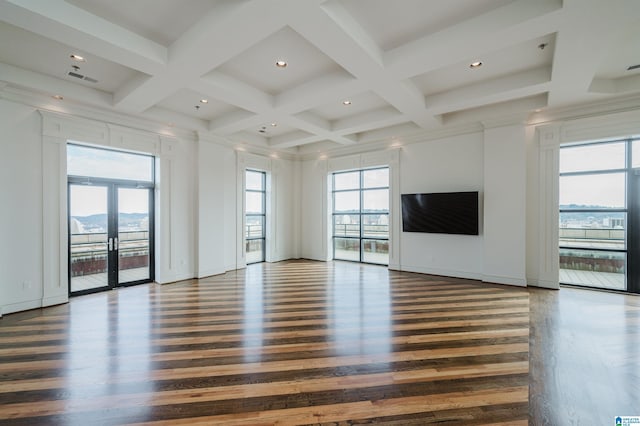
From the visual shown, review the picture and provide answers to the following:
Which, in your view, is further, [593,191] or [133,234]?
[133,234]

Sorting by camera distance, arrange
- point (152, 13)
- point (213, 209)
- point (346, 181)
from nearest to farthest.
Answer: point (152, 13) < point (213, 209) < point (346, 181)

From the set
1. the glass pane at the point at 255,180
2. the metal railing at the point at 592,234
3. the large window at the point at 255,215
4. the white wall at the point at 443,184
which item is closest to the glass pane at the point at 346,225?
the white wall at the point at 443,184

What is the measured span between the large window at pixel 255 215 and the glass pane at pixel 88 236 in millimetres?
3312

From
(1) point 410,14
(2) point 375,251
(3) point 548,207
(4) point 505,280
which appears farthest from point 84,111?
(3) point 548,207

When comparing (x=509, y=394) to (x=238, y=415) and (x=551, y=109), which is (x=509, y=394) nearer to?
(x=238, y=415)

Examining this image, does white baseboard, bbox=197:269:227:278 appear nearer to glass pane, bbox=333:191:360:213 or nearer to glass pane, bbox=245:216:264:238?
glass pane, bbox=245:216:264:238

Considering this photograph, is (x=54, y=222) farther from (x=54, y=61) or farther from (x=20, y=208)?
(x=54, y=61)

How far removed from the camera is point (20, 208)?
4418mm

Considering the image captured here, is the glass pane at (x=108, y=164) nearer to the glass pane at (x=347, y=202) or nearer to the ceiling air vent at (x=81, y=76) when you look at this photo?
the ceiling air vent at (x=81, y=76)

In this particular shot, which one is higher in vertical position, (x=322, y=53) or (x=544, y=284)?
(x=322, y=53)

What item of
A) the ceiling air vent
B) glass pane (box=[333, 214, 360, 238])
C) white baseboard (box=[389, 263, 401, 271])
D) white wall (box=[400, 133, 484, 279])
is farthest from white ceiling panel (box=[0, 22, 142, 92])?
white baseboard (box=[389, 263, 401, 271])

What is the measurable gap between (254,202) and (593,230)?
770 centimetres

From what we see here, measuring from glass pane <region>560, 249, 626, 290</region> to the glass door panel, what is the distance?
27.9 feet

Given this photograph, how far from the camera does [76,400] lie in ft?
7.51
